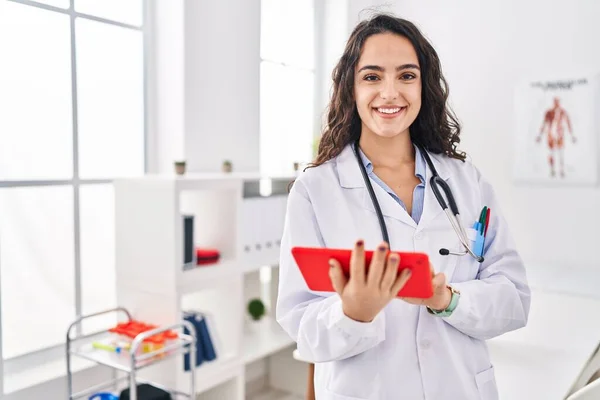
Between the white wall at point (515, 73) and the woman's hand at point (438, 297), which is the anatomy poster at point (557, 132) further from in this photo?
the woman's hand at point (438, 297)

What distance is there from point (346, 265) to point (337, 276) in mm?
22

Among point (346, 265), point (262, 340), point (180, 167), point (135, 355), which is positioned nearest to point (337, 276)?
point (346, 265)

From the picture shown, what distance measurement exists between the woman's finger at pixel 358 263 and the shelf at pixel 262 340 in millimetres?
1939

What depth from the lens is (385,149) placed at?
3.87 feet

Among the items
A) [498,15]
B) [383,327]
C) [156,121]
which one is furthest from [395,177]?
[498,15]

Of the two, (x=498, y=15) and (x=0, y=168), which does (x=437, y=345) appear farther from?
(x=498, y=15)

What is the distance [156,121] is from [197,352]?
1119 millimetres

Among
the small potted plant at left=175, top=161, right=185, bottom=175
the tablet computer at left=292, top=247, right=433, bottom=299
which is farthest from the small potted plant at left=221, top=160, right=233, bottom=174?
the tablet computer at left=292, top=247, right=433, bottom=299

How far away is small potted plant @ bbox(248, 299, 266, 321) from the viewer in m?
3.09

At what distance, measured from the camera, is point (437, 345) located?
3.47 ft

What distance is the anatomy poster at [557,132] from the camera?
304cm

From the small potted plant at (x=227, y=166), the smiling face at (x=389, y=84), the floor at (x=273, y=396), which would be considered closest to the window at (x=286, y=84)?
the small potted plant at (x=227, y=166)

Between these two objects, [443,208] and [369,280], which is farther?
[443,208]

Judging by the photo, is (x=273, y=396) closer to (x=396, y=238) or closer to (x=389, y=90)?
(x=396, y=238)
